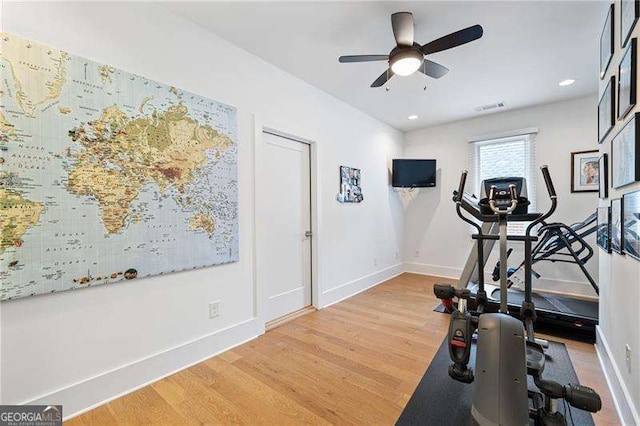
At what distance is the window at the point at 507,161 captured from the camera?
450cm

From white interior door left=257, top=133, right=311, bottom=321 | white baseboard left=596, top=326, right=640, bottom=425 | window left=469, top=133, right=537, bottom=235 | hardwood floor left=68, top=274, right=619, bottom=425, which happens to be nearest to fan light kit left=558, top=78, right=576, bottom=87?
window left=469, top=133, right=537, bottom=235

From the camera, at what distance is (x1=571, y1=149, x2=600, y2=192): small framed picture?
3.99 meters

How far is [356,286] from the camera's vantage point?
4.31 metres

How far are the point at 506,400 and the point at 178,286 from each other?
2275 mm

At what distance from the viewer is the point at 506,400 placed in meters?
1.41

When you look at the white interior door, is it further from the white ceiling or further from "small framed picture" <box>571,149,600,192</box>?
"small framed picture" <box>571,149,600,192</box>

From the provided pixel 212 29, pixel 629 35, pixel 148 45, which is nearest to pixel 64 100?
pixel 148 45

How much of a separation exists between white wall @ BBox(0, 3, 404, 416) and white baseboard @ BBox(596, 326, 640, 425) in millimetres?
2635

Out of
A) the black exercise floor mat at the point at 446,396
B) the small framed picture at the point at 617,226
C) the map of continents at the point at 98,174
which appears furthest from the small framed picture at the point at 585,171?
the map of continents at the point at 98,174

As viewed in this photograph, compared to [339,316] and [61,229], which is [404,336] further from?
[61,229]

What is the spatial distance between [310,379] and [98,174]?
2067 mm

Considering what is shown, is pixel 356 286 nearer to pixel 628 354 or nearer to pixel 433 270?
pixel 433 270

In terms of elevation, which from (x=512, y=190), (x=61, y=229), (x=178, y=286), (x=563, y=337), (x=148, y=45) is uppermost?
(x=148, y=45)

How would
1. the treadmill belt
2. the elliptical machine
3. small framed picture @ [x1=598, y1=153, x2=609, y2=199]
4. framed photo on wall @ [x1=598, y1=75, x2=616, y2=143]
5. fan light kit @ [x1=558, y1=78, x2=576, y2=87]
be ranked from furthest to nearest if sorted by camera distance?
1. fan light kit @ [x1=558, y1=78, x2=576, y2=87]
2. the treadmill belt
3. small framed picture @ [x1=598, y1=153, x2=609, y2=199]
4. framed photo on wall @ [x1=598, y1=75, x2=616, y2=143]
5. the elliptical machine
